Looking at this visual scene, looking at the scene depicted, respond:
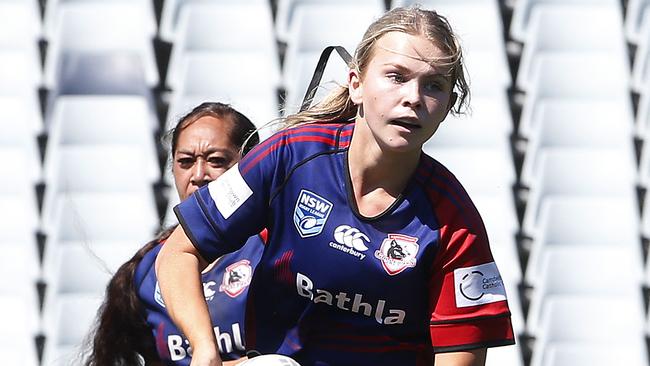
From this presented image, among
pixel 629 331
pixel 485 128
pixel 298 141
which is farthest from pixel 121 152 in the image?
pixel 298 141

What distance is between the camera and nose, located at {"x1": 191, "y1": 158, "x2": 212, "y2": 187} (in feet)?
11.4

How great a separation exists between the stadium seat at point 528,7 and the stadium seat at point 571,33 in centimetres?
2

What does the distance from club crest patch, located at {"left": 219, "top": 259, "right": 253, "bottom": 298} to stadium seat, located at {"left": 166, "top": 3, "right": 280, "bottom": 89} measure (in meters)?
3.06

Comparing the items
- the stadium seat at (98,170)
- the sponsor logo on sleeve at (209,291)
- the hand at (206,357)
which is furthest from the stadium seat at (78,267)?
A: the hand at (206,357)

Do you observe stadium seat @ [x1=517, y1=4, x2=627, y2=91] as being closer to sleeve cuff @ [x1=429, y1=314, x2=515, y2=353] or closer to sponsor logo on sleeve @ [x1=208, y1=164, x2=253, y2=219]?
sleeve cuff @ [x1=429, y1=314, x2=515, y2=353]

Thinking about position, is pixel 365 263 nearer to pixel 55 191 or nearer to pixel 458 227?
pixel 458 227

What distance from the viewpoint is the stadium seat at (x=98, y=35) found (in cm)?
634

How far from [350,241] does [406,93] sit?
0.32m

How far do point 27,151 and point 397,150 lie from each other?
406cm

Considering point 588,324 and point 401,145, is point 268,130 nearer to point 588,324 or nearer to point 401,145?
point 588,324

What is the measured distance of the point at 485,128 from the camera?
625 centimetres

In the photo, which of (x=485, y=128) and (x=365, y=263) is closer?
A: (x=365, y=263)

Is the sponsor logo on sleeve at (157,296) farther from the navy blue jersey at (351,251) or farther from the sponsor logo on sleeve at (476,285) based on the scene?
the sponsor logo on sleeve at (476,285)

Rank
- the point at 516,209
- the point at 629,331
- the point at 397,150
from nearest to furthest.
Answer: the point at 397,150 → the point at 629,331 → the point at 516,209
